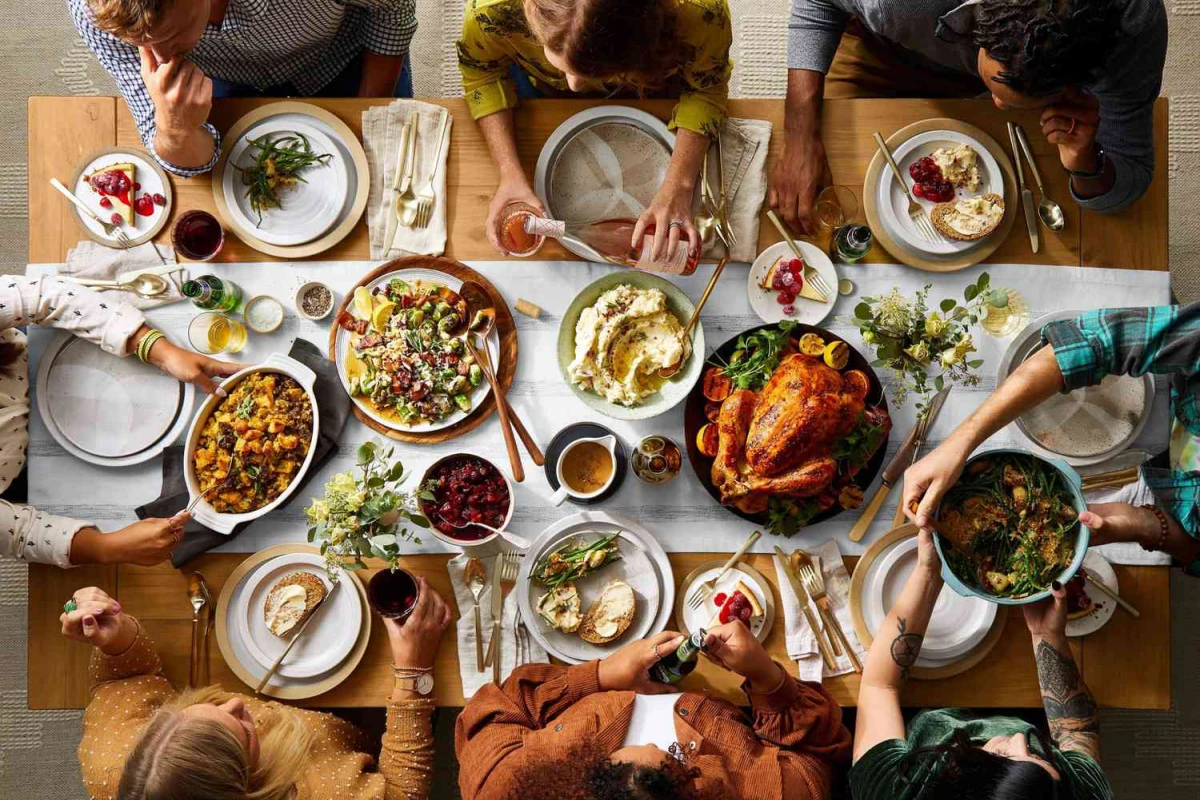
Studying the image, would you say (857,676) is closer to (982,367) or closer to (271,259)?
(982,367)

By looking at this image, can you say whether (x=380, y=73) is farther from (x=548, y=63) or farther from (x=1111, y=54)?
(x=1111, y=54)

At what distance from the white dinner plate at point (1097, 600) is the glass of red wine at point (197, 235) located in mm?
2356

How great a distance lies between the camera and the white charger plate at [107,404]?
6.68ft

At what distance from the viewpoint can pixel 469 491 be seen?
1.97 meters

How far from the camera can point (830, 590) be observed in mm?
2004

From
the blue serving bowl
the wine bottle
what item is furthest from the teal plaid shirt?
the wine bottle

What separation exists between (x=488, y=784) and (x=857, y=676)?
3.10ft

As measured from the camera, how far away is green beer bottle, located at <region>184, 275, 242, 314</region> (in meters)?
1.99

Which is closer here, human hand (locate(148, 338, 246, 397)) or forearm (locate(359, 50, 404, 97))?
human hand (locate(148, 338, 246, 397))

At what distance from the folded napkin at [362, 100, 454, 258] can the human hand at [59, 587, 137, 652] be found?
1.08 metres

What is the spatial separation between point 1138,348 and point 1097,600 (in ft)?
2.12

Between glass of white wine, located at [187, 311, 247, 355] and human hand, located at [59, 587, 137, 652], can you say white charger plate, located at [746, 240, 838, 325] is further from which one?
human hand, located at [59, 587, 137, 652]

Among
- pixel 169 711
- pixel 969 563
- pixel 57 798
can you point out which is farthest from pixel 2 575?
pixel 969 563

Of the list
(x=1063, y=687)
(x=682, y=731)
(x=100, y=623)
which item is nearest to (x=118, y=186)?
(x=100, y=623)
